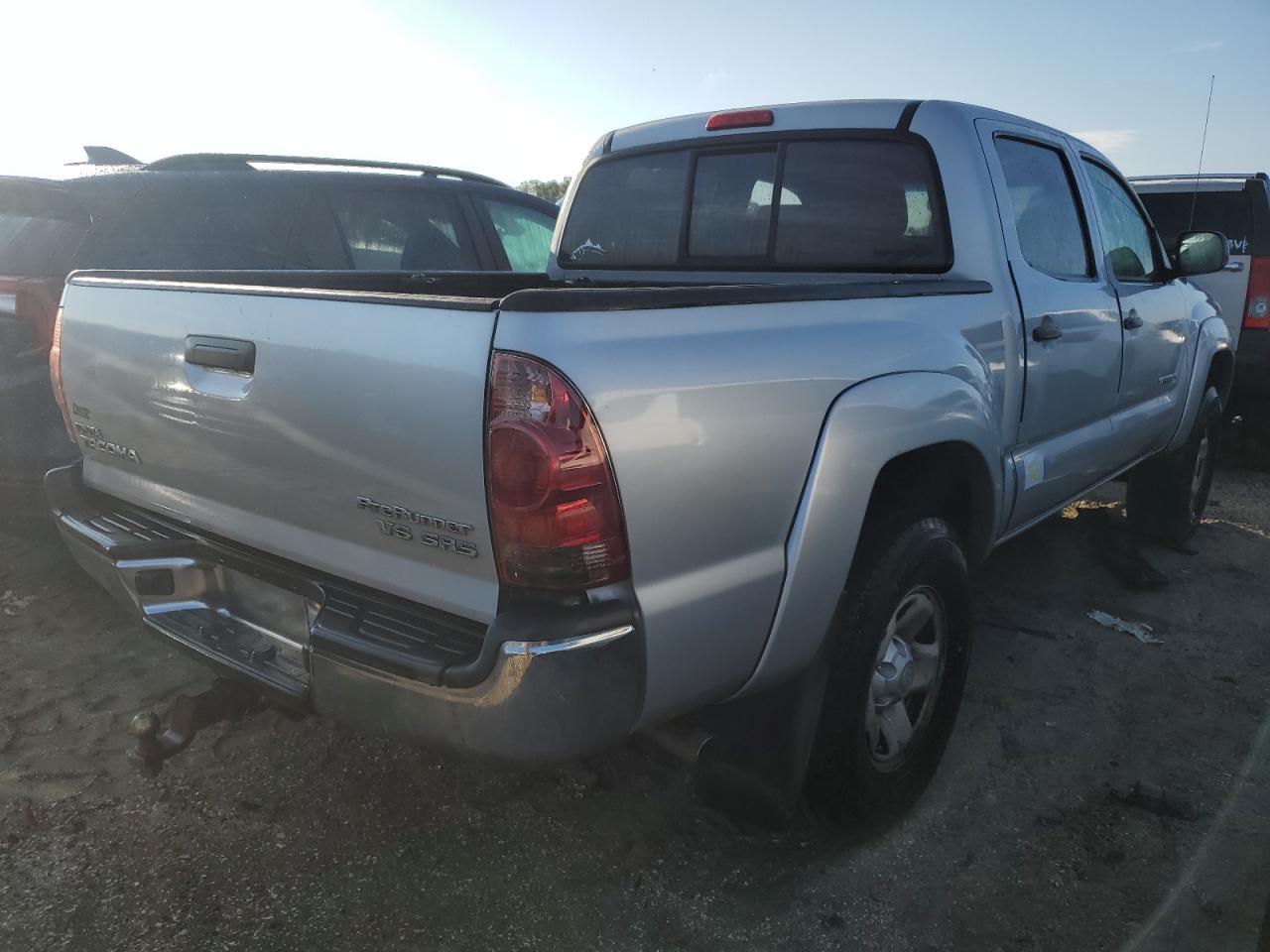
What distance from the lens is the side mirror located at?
4.11 meters

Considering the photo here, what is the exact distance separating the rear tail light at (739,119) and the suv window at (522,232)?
6.81ft

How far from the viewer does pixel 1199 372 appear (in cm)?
471

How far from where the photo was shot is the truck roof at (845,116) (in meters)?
3.06

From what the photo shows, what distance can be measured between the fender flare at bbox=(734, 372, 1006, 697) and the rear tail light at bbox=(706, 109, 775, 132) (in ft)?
4.35

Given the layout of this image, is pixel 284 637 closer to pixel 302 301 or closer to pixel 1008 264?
pixel 302 301

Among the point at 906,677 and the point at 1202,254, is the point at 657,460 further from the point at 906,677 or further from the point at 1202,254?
the point at 1202,254

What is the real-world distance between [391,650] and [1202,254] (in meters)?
3.83

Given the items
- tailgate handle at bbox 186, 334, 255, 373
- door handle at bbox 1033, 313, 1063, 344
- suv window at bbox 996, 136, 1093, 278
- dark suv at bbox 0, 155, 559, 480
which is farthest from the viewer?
dark suv at bbox 0, 155, 559, 480

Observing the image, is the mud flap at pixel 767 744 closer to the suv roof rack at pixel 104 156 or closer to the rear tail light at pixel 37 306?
the rear tail light at pixel 37 306

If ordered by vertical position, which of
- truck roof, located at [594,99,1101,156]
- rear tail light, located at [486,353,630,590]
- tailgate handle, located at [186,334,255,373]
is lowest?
rear tail light, located at [486,353,630,590]

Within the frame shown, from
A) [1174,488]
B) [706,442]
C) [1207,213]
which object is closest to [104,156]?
[706,442]

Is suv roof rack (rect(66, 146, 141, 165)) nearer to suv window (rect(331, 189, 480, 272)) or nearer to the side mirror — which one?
suv window (rect(331, 189, 480, 272))

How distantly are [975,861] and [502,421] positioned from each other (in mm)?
1747

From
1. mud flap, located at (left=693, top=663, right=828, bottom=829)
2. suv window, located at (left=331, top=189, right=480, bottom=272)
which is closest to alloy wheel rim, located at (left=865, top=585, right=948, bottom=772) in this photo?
mud flap, located at (left=693, top=663, right=828, bottom=829)
